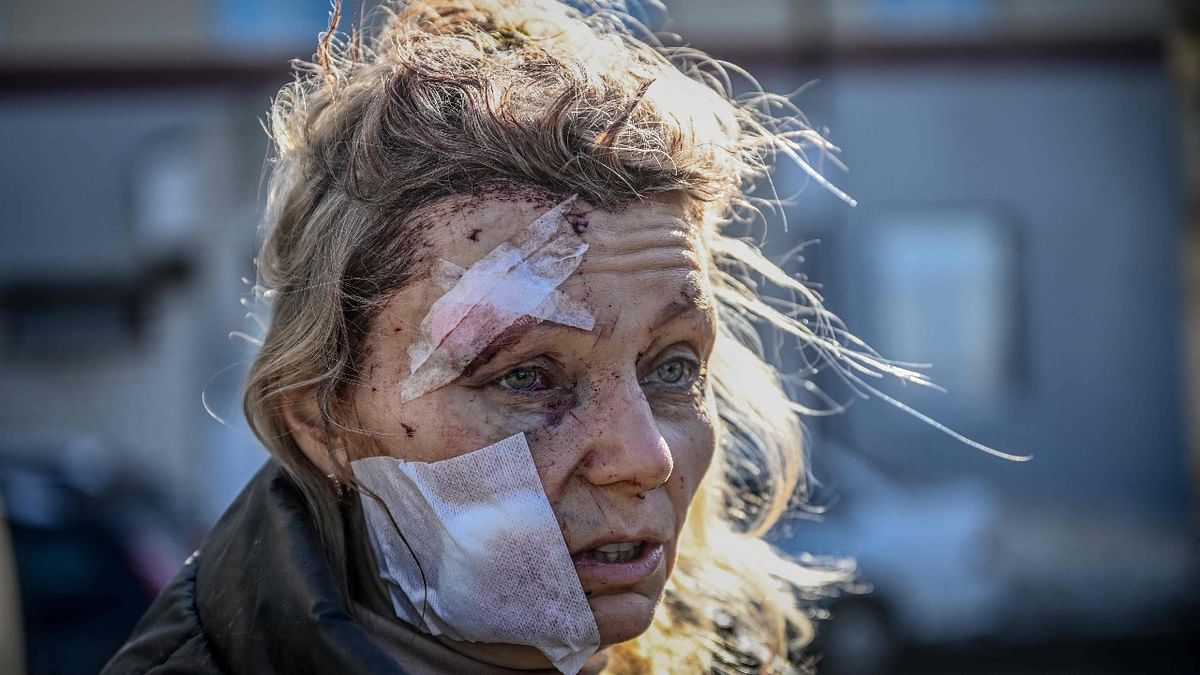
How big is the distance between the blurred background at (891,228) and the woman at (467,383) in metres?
8.74

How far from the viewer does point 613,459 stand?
1.77 meters

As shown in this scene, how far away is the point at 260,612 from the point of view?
1729 mm

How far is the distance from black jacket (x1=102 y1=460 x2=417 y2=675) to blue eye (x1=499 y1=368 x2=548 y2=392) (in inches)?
14.0

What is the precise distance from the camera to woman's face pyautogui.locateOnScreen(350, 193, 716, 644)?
1.77 m

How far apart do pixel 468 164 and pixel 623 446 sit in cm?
46

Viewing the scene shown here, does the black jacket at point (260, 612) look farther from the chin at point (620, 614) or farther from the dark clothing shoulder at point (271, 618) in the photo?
the chin at point (620, 614)

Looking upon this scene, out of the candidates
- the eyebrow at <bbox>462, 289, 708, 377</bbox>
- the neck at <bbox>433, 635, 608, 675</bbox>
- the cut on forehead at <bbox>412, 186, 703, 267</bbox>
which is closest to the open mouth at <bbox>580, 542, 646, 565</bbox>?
the neck at <bbox>433, 635, 608, 675</bbox>

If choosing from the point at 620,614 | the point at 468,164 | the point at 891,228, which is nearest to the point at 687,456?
the point at 620,614

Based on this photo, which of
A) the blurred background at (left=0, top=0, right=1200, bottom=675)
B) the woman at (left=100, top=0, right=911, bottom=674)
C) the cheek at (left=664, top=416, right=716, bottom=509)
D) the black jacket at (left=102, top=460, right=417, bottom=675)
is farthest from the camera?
the blurred background at (left=0, top=0, right=1200, bottom=675)

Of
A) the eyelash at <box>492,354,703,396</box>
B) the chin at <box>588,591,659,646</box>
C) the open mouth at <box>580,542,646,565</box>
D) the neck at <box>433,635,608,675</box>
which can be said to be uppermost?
the eyelash at <box>492,354,703,396</box>

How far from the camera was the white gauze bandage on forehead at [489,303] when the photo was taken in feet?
5.81

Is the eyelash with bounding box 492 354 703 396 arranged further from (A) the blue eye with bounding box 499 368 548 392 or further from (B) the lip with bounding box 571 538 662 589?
(B) the lip with bounding box 571 538 662 589

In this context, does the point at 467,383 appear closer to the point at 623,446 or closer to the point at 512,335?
the point at 512,335

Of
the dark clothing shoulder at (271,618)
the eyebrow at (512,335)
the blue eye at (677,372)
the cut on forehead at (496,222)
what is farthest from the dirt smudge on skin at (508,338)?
the dark clothing shoulder at (271,618)
